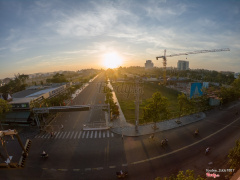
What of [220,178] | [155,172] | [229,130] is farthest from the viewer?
[229,130]

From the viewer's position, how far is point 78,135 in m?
26.7

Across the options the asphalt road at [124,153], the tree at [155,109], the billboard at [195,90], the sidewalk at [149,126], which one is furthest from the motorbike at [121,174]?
the billboard at [195,90]

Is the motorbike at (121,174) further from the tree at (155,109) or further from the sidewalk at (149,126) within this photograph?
the tree at (155,109)

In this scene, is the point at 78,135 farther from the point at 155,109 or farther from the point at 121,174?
the point at 155,109

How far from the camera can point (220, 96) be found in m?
40.2

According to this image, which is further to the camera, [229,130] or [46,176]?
[229,130]

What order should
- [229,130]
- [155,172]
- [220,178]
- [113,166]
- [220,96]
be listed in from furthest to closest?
[220,96], [229,130], [113,166], [155,172], [220,178]

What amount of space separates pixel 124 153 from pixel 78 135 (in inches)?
469

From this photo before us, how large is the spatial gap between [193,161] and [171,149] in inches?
137

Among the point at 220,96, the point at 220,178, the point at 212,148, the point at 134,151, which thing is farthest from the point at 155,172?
the point at 220,96

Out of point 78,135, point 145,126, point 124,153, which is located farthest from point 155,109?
point 78,135

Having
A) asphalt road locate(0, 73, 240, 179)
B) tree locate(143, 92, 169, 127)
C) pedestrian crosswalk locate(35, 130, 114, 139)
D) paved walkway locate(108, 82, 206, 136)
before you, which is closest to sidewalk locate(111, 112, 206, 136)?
paved walkway locate(108, 82, 206, 136)

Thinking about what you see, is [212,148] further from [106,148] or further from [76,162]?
[76,162]

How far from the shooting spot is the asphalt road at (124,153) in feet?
56.1
